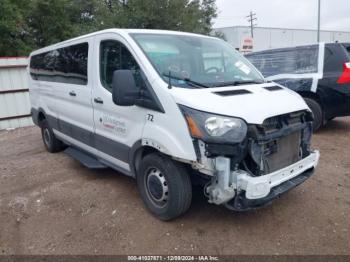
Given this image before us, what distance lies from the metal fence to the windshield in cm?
711

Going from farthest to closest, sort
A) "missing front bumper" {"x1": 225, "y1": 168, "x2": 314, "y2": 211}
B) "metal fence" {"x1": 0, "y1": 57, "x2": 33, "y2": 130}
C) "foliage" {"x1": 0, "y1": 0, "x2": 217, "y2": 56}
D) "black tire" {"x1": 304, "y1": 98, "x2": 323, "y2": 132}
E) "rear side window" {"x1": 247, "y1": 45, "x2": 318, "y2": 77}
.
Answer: "foliage" {"x1": 0, "y1": 0, "x2": 217, "y2": 56} < "metal fence" {"x1": 0, "y1": 57, "x2": 33, "y2": 130} < "rear side window" {"x1": 247, "y1": 45, "x2": 318, "y2": 77} < "black tire" {"x1": 304, "y1": 98, "x2": 323, "y2": 132} < "missing front bumper" {"x1": 225, "y1": 168, "x2": 314, "y2": 211}

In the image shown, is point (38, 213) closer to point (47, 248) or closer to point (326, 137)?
point (47, 248)

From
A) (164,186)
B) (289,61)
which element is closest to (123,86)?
(164,186)

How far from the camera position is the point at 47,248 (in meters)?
2.84

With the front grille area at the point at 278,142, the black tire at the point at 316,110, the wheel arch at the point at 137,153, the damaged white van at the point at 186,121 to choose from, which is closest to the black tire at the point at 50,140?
the damaged white van at the point at 186,121

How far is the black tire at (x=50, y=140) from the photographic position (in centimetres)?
562

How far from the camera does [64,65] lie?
15.1 ft

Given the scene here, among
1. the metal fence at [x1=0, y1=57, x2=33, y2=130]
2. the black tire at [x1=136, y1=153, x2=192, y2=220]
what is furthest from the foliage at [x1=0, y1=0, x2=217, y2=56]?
the black tire at [x1=136, y1=153, x2=192, y2=220]

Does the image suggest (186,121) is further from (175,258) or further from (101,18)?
(101,18)

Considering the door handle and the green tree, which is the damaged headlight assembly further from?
the green tree

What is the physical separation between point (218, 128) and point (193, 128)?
221 mm

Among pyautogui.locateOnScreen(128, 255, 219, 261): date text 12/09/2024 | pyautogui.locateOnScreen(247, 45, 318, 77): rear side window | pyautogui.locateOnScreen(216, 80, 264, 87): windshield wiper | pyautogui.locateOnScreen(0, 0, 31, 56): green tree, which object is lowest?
pyautogui.locateOnScreen(128, 255, 219, 261): date text 12/09/2024

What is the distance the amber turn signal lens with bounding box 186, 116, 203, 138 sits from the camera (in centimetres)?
252

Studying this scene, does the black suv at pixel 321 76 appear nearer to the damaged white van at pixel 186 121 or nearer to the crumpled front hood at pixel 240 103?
the damaged white van at pixel 186 121
